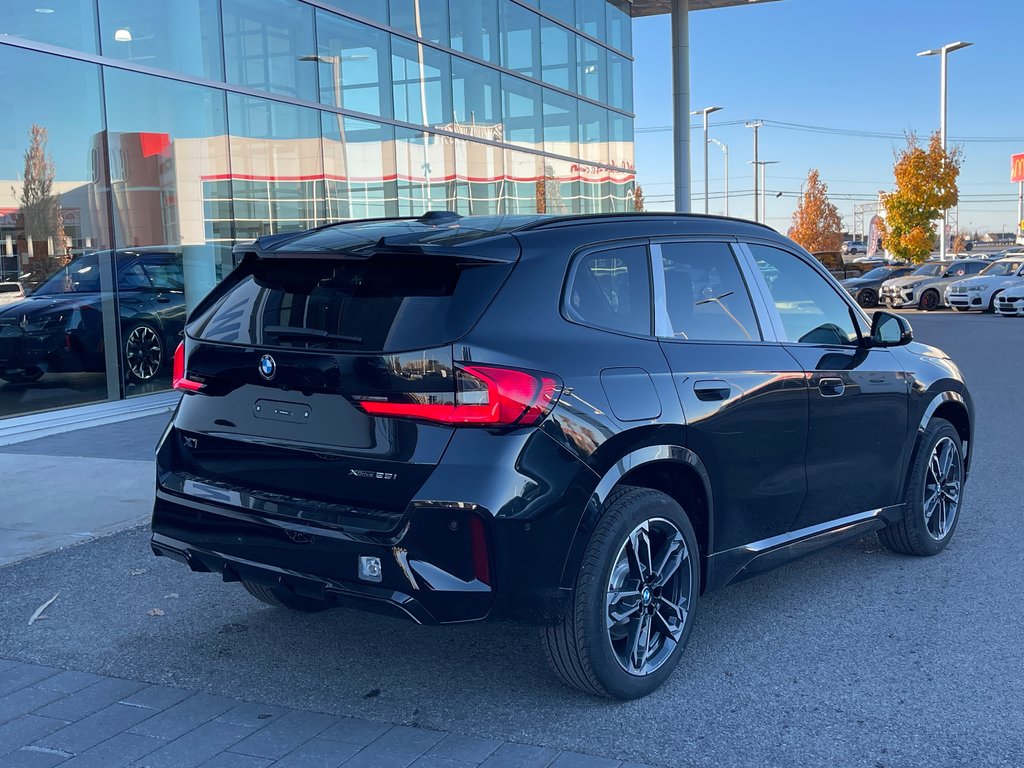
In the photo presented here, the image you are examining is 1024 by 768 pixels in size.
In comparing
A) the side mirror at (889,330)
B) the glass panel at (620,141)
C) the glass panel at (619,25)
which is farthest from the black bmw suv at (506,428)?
the glass panel at (619,25)

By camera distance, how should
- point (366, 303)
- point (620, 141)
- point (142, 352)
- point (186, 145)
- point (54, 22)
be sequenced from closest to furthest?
point (366, 303) < point (54, 22) < point (142, 352) < point (186, 145) < point (620, 141)

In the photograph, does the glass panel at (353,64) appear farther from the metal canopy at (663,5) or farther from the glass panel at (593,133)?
the metal canopy at (663,5)

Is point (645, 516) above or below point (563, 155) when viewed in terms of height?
below

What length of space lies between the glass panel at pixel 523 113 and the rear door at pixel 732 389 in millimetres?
16295

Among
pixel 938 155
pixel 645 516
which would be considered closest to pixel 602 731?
pixel 645 516

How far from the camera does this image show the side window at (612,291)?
12.8 feet

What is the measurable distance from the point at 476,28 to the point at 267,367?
16567 mm

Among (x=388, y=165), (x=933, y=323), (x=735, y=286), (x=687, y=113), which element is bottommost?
(x=933, y=323)

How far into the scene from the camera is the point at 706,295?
14.6 feet

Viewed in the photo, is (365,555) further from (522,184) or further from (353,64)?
(522,184)

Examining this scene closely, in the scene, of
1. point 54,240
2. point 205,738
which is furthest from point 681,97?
point 205,738

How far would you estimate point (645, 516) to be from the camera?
3859 millimetres

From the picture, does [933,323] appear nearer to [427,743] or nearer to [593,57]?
[593,57]

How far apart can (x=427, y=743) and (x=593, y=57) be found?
2202 centimetres
